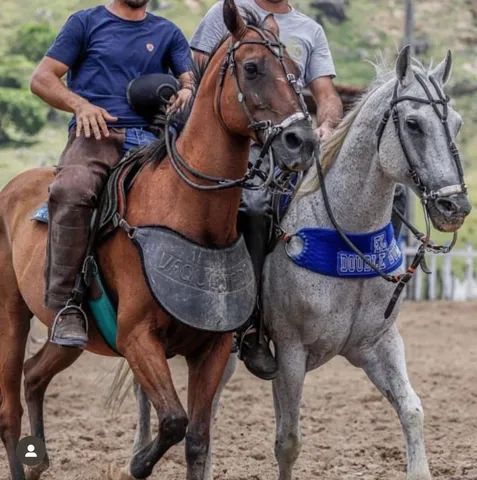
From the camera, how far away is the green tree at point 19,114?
79.6 ft

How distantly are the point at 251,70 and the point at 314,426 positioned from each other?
4.24m

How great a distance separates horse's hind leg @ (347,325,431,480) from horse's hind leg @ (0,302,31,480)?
→ 191 centimetres

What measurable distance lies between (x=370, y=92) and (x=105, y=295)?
1.63m

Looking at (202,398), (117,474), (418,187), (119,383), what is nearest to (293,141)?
(418,187)

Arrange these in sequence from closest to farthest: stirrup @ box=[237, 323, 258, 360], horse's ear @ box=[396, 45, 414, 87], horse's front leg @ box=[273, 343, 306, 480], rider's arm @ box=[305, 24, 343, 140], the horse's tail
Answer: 1. horse's ear @ box=[396, 45, 414, 87]
2. horse's front leg @ box=[273, 343, 306, 480]
3. stirrup @ box=[237, 323, 258, 360]
4. rider's arm @ box=[305, 24, 343, 140]
5. the horse's tail

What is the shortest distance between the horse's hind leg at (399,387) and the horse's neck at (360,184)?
602 mm

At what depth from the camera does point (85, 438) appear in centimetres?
825

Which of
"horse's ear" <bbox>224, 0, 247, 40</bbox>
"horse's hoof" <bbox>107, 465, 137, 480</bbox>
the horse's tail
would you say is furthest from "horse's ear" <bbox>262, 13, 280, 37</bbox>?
the horse's tail

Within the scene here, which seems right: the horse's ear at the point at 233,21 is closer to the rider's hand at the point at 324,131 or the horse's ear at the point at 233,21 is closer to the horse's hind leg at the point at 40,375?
the rider's hand at the point at 324,131

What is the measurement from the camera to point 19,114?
2455cm

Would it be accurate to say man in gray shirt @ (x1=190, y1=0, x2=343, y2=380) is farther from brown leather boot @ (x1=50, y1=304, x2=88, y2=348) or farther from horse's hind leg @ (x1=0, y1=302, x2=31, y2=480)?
horse's hind leg @ (x1=0, y1=302, x2=31, y2=480)

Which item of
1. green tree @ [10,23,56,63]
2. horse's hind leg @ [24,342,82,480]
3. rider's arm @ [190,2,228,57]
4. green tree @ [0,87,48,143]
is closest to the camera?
rider's arm @ [190,2,228,57]

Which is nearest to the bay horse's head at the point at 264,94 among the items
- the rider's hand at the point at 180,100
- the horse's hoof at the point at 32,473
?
the rider's hand at the point at 180,100

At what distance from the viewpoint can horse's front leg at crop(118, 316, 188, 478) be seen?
5277 millimetres
